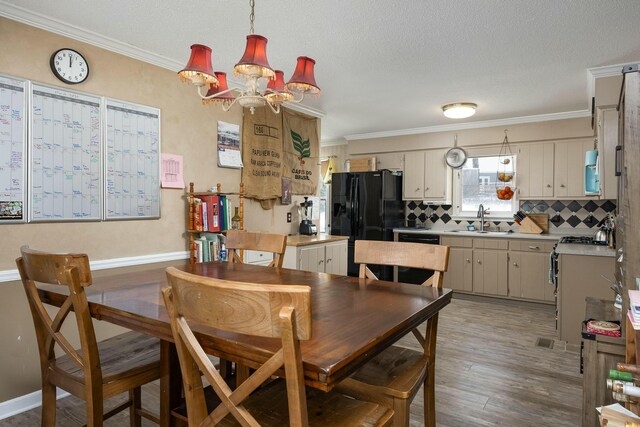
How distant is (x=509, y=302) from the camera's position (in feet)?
16.5

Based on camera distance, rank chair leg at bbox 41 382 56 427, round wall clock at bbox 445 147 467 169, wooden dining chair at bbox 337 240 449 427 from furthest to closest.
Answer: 1. round wall clock at bbox 445 147 467 169
2. chair leg at bbox 41 382 56 427
3. wooden dining chair at bbox 337 240 449 427

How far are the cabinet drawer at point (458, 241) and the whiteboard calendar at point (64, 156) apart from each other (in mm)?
4212

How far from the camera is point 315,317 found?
1.29 m

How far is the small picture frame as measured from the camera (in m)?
4.39

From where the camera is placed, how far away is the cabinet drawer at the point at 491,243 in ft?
16.3

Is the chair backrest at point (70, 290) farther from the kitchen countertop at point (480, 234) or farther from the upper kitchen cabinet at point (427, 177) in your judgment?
the upper kitchen cabinet at point (427, 177)

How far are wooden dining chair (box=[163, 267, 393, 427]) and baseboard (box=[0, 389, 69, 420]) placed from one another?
6.51 ft

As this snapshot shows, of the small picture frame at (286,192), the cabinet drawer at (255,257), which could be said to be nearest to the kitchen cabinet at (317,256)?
the cabinet drawer at (255,257)

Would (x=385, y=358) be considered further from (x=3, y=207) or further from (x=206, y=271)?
(x=3, y=207)

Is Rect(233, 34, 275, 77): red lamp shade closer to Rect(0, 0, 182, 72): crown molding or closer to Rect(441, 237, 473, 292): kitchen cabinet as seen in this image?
Rect(0, 0, 182, 72): crown molding

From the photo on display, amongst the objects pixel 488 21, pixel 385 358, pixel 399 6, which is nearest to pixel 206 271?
pixel 385 358

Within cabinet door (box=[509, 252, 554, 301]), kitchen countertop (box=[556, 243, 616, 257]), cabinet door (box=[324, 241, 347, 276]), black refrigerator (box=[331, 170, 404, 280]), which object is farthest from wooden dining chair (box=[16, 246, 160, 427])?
cabinet door (box=[509, 252, 554, 301])

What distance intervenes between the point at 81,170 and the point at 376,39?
2.24m

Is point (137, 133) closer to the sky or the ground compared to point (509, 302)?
closer to the sky
